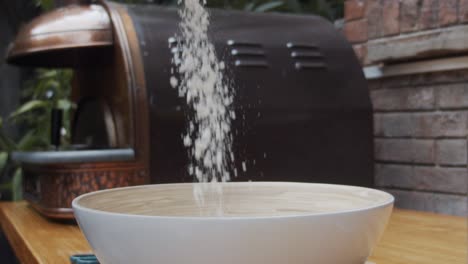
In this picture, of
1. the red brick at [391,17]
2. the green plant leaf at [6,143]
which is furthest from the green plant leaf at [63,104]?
the red brick at [391,17]

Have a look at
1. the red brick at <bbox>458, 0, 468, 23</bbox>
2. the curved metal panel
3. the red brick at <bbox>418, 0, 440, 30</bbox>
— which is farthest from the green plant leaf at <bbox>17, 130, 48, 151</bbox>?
the red brick at <bbox>458, 0, 468, 23</bbox>

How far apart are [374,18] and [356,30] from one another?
84 mm

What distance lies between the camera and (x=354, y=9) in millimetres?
1663

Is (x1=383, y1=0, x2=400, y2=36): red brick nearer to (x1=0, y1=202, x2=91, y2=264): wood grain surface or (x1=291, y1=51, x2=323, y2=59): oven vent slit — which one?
(x1=291, y1=51, x2=323, y2=59): oven vent slit

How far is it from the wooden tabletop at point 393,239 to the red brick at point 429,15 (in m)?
0.42

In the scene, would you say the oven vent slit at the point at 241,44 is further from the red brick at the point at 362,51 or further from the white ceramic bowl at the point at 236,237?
the white ceramic bowl at the point at 236,237

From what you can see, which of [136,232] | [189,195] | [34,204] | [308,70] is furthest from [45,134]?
[136,232]

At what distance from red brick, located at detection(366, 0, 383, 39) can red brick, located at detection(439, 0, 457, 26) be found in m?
0.21

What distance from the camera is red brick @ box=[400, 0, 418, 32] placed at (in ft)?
4.71

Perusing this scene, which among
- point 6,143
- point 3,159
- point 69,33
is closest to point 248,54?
point 69,33

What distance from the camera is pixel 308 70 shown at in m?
1.41

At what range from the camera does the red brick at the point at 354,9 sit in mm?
1632

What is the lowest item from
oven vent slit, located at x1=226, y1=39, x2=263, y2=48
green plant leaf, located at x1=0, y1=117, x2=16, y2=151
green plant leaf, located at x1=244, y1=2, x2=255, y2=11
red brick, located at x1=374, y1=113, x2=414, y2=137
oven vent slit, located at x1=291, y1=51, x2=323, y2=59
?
green plant leaf, located at x1=0, y1=117, x2=16, y2=151

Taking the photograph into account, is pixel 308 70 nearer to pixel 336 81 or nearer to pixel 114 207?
pixel 336 81
